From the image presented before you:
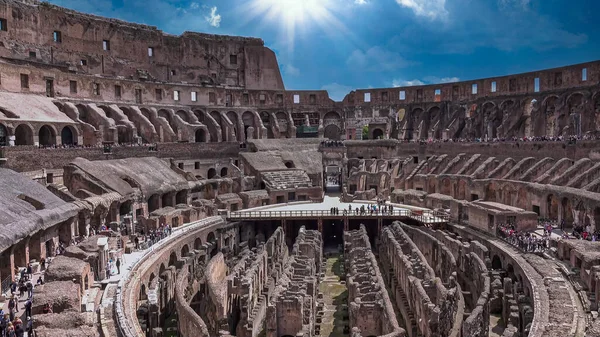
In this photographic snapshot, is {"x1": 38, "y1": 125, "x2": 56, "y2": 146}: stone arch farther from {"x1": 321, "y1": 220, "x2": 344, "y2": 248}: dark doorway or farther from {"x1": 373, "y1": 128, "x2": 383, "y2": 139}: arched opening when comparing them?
{"x1": 373, "y1": 128, "x2": 383, "y2": 139}: arched opening

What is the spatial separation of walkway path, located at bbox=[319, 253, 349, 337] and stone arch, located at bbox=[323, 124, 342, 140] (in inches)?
1213

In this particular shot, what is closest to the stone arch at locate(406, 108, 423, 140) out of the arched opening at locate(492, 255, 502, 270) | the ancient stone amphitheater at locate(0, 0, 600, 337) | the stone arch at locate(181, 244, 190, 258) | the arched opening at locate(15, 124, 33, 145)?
the ancient stone amphitheater at locate(0, 0, 600, 337)

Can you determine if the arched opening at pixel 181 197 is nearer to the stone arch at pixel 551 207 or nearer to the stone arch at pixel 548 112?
the stone arch at pixel 551 207

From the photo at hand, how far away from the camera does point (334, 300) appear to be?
28312mm

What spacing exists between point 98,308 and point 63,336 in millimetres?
5229

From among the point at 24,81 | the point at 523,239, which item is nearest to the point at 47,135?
the point at 24,81

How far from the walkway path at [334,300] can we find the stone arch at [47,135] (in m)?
25.0

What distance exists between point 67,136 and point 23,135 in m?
5.58

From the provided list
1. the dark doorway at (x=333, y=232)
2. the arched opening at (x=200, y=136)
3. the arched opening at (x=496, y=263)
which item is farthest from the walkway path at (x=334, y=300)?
the arched opening at (x=200, y=136)

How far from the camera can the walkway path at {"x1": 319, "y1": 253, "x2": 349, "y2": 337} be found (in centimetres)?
2429

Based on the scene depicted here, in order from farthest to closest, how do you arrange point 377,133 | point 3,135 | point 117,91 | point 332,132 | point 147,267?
point 332,132, point 377,133, point 117,91, point 3,135, point 147,267

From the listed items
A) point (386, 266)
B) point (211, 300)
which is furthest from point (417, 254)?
point (211, 300)

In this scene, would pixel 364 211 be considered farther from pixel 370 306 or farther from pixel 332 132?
pixel 332 132

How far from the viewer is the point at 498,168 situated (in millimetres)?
41906
